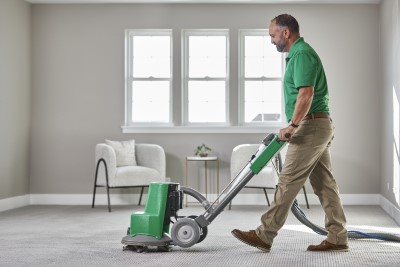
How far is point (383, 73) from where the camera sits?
28.6 feet

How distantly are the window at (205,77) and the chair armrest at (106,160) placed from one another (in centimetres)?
137

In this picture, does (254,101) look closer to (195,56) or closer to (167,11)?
(195,56)

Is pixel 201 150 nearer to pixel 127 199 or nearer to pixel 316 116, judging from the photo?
pixel 127 199

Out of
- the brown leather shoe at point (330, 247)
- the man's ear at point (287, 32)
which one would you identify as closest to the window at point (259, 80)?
the brown leather shoe at point (330, 247)

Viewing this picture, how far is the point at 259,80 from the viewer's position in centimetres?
937

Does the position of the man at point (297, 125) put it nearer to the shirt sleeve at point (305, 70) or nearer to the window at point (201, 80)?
the shirt sleeve at point (305, 70)

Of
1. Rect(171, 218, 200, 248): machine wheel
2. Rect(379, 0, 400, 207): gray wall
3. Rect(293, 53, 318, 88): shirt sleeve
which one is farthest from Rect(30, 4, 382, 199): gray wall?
Rect(293, 53, 318, 88): shirt sleeve

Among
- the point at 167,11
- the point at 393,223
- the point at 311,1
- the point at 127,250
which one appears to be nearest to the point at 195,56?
the point at 167,11

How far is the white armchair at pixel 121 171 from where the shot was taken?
27.4ft

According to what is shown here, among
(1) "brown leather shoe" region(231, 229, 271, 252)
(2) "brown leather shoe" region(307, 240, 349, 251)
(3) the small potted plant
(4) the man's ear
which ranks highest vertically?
(4) the man's ear

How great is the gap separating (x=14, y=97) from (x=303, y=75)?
5.15 metres

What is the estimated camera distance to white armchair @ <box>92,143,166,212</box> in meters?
8.35

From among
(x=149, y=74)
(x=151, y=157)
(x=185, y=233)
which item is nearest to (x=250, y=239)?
(x=185, y=233)

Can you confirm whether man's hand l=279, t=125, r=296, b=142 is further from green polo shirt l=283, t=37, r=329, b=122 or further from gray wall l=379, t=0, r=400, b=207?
gray wall l=379, t=0, r=400, b=207
